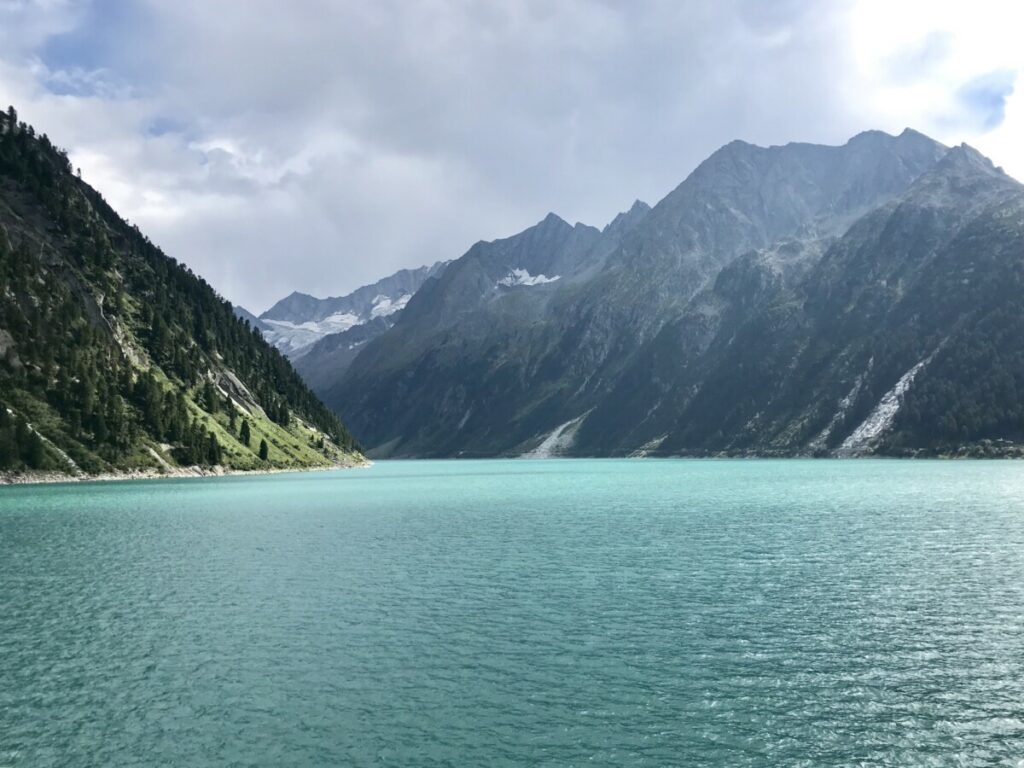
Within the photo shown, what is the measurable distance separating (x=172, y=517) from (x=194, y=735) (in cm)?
6816

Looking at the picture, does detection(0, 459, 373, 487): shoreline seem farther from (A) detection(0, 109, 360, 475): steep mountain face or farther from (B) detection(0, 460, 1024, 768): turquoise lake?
(B) detection(0, 460, 1024, 768): turquoise lake

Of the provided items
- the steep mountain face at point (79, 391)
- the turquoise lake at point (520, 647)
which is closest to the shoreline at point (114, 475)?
the steep mountain face at point (79, 391)

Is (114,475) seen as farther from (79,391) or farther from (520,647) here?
(520,647)

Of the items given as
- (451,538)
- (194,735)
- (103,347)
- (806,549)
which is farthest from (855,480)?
(103,347)

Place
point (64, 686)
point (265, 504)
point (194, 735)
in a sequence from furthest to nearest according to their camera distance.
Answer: point (265, 504), point (64, 686), point (194, 735)

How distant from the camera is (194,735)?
2366 cm

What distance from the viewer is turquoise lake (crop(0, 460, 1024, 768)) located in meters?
22.6

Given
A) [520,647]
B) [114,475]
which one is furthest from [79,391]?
[520,647]

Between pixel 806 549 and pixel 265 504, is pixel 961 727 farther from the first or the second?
pixel 265 504

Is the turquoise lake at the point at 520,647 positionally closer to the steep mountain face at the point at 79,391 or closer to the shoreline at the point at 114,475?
the shoreline at the point at 114,475

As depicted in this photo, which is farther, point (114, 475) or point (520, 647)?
point (114, 475)

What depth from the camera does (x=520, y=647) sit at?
32.1 metres

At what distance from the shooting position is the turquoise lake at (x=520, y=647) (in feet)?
74.1

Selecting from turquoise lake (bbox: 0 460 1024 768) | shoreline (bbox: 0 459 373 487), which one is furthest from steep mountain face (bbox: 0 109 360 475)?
turquoise lake (bbox: 0 460 1024 768)
